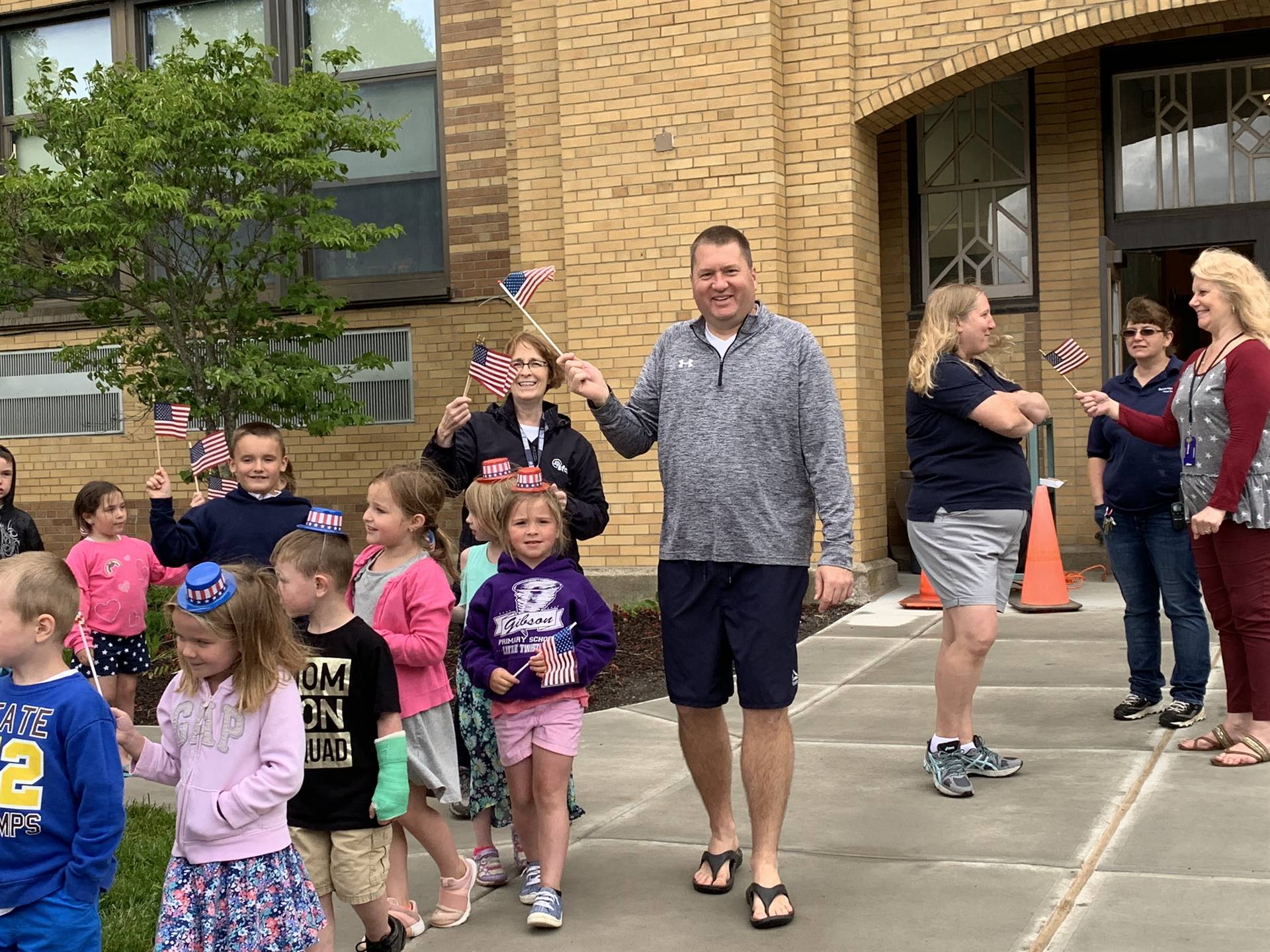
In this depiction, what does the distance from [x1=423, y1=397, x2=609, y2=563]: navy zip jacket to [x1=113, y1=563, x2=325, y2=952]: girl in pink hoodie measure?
2.12 metres

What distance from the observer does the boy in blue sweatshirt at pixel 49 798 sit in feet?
9.99

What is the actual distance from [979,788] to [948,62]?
665 cm

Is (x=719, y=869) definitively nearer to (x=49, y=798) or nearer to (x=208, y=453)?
(x=49, y=798)

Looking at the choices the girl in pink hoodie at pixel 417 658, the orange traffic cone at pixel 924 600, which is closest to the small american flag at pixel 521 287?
the girl in pink hoodie at pixel 417 658

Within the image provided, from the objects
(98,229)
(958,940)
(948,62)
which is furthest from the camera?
(948,62)

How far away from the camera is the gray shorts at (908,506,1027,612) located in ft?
18.1

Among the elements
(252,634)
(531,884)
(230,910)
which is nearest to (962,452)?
(531,884)

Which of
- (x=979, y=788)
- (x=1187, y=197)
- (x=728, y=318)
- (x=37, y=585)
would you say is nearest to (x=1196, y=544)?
(x=979, y=788)

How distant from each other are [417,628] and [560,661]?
18.3 inches

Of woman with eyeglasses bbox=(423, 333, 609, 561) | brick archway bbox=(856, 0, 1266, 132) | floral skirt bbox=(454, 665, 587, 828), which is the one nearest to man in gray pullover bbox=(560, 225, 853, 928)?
floral skirt bbox=(454, 665, 587, 828)

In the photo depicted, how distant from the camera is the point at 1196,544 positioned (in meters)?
5.87

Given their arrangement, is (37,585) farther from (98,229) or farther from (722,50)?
(722,50)

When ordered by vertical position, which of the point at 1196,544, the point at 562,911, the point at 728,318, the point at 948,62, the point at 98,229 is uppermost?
the point at 948,62

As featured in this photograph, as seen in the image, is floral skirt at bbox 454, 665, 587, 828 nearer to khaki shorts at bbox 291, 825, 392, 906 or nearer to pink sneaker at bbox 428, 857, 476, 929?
pink sneaker at bbox 428, 857, 476, 929
